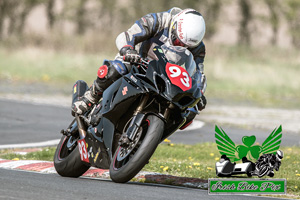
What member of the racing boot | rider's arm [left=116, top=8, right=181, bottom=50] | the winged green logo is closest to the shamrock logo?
the winged green logo

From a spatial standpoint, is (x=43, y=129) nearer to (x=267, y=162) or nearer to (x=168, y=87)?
(x=168, y=87)

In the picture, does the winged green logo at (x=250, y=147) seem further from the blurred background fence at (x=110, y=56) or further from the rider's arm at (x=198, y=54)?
the blurred background fence at (x=110, y=56)

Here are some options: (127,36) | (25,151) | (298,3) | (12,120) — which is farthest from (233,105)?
(298,3)

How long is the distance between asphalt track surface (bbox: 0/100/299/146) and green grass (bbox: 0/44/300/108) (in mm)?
8253

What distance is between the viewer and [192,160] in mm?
9695

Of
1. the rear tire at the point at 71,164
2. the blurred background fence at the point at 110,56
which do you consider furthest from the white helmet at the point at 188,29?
the blurred background fence at the point at 110,56

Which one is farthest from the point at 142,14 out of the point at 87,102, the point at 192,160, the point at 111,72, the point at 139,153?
the point at 139,153

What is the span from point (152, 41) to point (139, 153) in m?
1.52

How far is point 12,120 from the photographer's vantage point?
1382 cm

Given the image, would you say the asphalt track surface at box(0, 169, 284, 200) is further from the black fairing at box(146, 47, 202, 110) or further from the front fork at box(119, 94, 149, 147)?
the black fairing at box(146, 47, 202, 110)

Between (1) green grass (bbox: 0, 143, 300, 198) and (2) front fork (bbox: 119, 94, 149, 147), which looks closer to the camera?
(2) front fork (bbox: 119, 94, 149, 147)

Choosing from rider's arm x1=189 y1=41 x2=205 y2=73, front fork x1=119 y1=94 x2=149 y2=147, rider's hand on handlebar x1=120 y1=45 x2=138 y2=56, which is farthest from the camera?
rider's arm x1=189 y1=41 x2=205 y2=73

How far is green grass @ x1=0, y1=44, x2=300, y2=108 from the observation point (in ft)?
84.1

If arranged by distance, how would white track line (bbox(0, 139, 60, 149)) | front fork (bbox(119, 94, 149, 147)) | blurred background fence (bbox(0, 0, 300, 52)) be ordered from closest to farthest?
1. front fork (bbox(119, 94, 149, 147))
2. white track line (bbox(0, 139, 60, 149))
3. blurred background fence (bbox(0, 0, 300, 52))
